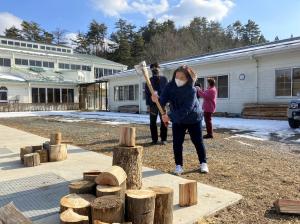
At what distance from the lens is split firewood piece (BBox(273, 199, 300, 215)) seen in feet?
10.6

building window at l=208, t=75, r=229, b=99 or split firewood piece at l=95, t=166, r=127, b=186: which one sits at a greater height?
building window at l=208, t=75, r=229, b=99

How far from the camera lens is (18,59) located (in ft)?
119

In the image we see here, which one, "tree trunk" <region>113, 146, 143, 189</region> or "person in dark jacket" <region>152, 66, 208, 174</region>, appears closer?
"tree trunk" <region>113, 146, 143, 189</region>

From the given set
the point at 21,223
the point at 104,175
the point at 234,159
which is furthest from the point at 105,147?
the point at 21,223

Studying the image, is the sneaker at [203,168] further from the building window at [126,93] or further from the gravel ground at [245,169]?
the building window at [126,93]

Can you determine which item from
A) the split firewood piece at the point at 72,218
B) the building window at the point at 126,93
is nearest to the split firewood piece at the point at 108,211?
the split firewood piece at the point at 72,218

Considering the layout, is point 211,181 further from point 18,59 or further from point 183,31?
point 183,31

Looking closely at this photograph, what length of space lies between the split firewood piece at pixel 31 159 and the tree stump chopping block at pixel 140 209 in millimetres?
3150

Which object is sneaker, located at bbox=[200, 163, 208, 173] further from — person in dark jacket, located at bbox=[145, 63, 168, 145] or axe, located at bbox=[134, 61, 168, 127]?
person in dark jacket, located at bbox=[145, 63, 168, 145]

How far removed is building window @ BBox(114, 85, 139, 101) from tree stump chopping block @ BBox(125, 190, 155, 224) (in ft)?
68.2

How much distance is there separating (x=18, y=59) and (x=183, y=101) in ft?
117

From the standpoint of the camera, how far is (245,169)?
5.13 m

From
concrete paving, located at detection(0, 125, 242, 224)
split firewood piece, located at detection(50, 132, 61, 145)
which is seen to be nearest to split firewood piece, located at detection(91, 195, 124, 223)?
concrete paving, located at detection(0, 125, 242, 224)

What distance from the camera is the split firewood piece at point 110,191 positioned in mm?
2916
